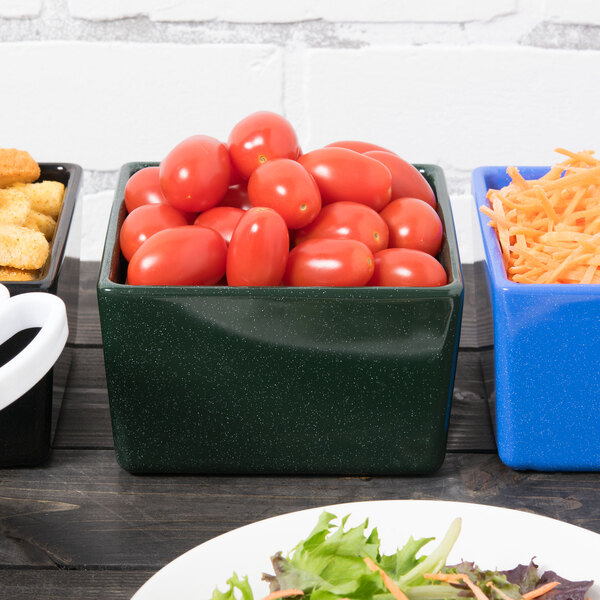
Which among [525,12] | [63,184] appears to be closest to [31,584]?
[63,184]

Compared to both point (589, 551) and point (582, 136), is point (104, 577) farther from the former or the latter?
point (582, 136)

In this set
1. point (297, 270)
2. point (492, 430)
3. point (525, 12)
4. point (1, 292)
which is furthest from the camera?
point (525, 12)

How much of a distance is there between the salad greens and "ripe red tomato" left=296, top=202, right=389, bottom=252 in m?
0.24

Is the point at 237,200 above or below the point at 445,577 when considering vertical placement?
above

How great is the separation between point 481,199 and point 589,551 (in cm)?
34

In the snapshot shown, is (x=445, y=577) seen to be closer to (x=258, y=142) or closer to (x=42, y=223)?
(x=258, y=142)

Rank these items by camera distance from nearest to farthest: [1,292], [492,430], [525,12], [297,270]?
1. [1,292]
2. [297,270]
3. [492,430]
4. [525,12]

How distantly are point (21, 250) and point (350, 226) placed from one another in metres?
0.27

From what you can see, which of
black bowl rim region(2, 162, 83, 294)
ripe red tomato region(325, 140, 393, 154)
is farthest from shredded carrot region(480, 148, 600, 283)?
black bowl rim region(2, 162, 83, 294)

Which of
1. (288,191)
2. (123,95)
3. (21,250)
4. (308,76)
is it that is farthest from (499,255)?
(123,95)

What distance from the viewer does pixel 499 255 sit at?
0.74m

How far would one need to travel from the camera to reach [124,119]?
1.40m

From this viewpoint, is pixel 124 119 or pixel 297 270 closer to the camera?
pixel 297 270

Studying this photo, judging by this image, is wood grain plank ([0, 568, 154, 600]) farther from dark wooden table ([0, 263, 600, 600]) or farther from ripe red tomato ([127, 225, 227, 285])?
ripe red tomato ([127, 225, 227, 285])
